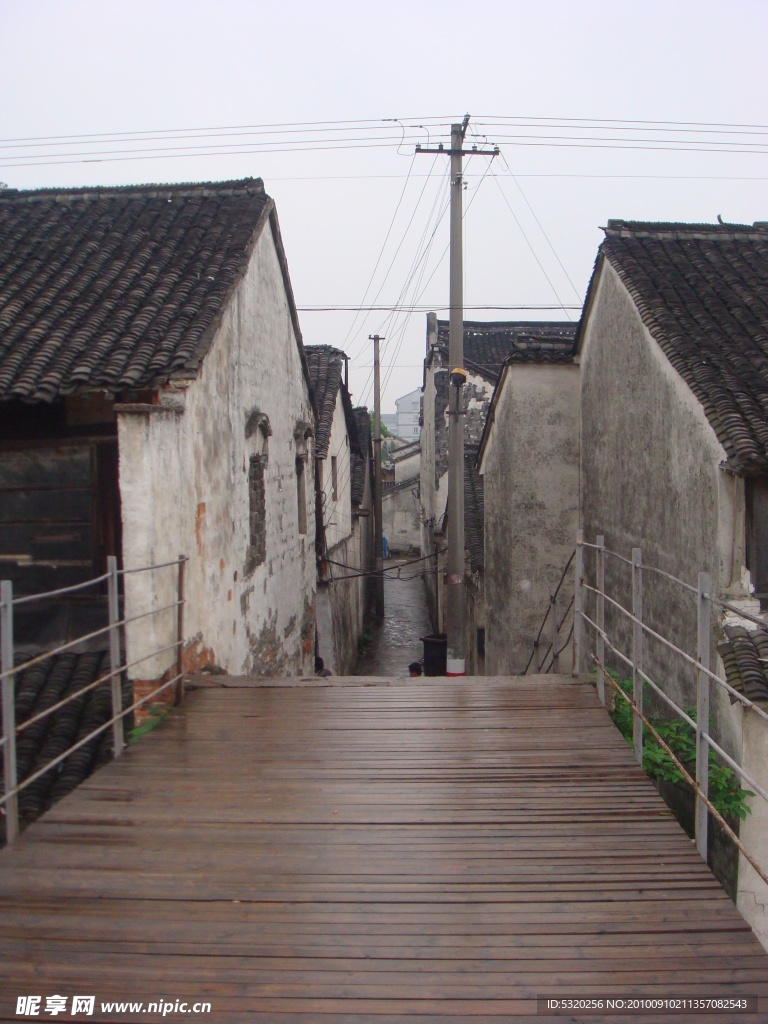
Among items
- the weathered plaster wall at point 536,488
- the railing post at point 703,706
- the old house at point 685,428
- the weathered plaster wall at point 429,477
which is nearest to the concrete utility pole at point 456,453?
the weathered plaster wall at point 536,488

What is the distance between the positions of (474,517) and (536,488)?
482 centimetres

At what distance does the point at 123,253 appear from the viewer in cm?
871

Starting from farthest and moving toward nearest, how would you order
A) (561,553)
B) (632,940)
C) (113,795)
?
(561,553), (113,795), (632,940)

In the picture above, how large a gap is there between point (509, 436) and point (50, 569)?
728 centimetres

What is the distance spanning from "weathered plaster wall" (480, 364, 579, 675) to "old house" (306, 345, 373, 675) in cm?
323

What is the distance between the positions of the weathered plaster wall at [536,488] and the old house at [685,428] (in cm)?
49

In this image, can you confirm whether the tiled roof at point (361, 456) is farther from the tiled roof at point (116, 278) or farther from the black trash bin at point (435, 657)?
the tiled roof at point (116, 278)

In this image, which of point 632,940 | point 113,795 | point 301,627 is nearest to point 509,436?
point 301,627

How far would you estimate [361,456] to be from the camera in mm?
24406

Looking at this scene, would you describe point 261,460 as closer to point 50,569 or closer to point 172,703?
point 50,569

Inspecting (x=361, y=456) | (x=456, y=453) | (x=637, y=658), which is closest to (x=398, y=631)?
(x=361, y=456)

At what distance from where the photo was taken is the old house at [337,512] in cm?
1440

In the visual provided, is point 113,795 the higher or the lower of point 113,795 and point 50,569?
the lower

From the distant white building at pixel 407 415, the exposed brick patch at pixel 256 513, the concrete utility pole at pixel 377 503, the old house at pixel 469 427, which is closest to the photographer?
the exposed brick patch at pixel 256 513
